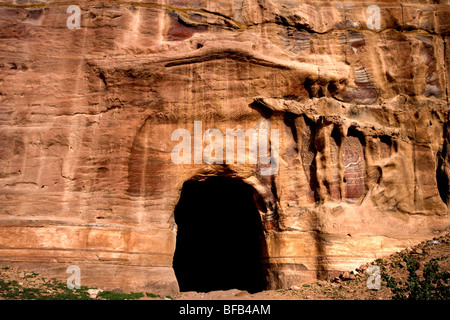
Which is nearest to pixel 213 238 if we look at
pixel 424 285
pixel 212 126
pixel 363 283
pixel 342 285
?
pixel 212 126

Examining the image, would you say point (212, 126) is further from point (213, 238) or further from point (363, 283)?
point (213, 238)

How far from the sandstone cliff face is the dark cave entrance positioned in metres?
3.05

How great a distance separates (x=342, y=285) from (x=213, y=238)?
836 centimetres

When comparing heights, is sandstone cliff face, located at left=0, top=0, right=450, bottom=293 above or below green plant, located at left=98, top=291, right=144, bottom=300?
above

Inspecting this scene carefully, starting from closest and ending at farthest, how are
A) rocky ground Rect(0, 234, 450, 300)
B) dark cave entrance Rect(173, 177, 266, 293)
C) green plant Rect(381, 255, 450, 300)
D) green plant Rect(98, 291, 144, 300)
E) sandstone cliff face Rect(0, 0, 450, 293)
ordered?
1. rocky ground Rect(0, 234, 450, 300)
2. green plant Rect(98, 291, 144, 300)
3. green plant Rect(381, 255, 450, 300)
4. sandstone cliff face Rect(0, 0, 450, 293)
5. dark cave entrance Rect(173, 177, 266, 293)

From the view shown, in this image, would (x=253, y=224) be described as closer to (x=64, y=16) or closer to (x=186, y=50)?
(x=186, y=50)

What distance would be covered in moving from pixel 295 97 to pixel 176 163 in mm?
4277

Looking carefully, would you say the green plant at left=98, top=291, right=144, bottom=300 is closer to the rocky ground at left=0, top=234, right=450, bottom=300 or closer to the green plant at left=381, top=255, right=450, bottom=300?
the rocky ground at left=0, top=234, right=450, bottom=300

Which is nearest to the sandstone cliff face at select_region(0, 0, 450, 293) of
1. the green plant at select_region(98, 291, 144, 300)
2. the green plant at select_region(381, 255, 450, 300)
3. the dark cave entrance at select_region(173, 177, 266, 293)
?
the green plant at select_region(98, 291, 144, 300)

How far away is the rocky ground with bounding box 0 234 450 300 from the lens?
379 inches

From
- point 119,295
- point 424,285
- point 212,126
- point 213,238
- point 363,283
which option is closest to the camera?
point 119,295

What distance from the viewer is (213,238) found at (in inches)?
729

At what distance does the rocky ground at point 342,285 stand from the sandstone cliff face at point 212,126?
41cm

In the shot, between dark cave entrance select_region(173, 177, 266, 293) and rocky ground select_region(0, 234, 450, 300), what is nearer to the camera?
rocky ground select_region(0, 234, 450, 300)
